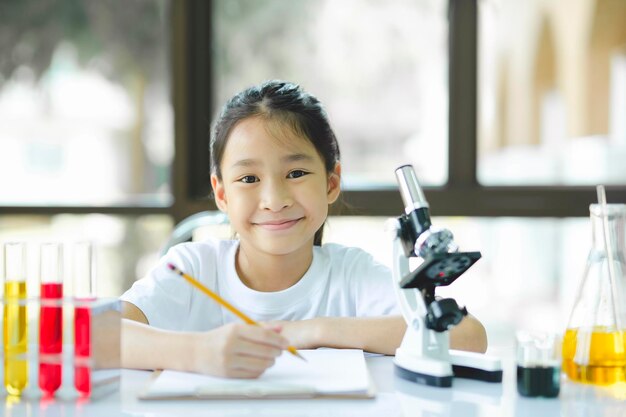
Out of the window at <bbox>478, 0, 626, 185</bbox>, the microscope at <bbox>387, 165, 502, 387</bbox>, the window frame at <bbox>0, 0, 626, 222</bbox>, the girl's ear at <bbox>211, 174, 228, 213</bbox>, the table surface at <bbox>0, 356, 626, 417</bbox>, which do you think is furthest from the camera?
the window at <bbox>478, 0, 626, 185</bbox>

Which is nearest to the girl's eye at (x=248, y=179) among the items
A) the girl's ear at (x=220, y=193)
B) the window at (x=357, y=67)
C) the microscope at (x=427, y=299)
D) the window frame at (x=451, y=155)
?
A: the girl's ear at (x=220, y=193)

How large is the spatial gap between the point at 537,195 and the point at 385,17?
865 mm

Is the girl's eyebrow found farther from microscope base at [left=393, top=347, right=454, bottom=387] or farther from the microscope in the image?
microscope base at [left=393, top=347, right=454, bottom=387]

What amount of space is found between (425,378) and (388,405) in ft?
0.38

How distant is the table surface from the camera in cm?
93

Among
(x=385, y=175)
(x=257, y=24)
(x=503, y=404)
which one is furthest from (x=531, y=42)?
(x=503, y=404)

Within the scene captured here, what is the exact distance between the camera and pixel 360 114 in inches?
117

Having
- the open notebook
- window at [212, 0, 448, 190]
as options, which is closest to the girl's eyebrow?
the open notebook

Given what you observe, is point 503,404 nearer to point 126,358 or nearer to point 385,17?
point 126,358

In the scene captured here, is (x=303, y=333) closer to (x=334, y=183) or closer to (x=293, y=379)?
(x=293, y=379)

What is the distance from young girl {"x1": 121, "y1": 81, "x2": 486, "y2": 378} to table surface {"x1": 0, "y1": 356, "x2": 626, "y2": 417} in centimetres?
25

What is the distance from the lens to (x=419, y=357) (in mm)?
1082

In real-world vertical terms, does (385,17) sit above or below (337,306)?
above

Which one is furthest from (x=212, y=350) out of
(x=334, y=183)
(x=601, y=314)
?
(x=334, y=183)
